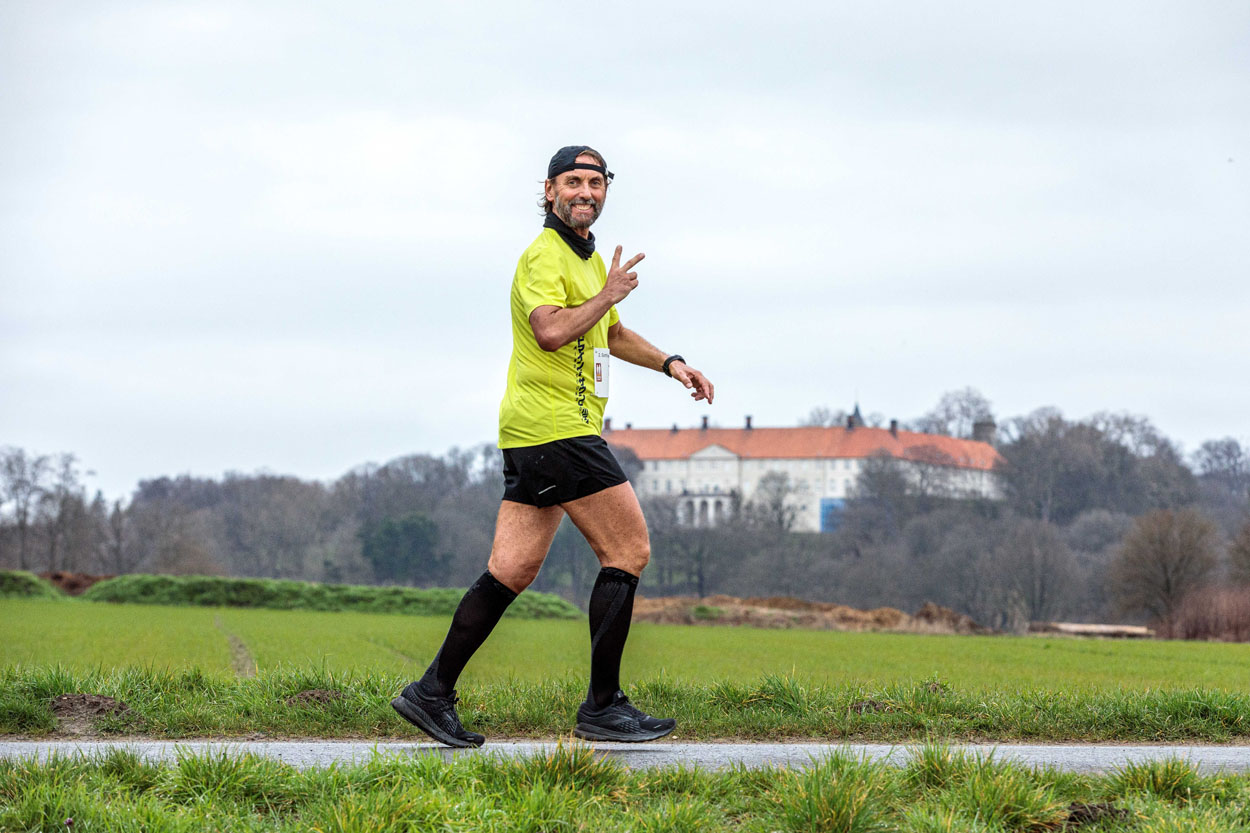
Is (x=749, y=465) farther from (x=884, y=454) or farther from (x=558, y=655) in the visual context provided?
(x=558, y=655)

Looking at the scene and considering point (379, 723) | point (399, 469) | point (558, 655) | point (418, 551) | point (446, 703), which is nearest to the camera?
point (446, 703)

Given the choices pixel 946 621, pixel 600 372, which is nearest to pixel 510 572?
pixel 600 372

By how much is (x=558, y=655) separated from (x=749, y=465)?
137200 millimetres

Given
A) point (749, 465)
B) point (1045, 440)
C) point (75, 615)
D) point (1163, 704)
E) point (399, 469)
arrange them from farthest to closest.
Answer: point (749, 465)
point (399, 469)
point (1045, 440)
point (75, 615)
point (1163, 704)

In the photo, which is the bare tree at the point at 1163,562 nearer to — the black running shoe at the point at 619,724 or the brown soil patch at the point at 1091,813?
the black running shoe at the point at 619,724

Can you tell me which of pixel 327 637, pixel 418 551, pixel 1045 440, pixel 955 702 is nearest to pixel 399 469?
pixel 418 551

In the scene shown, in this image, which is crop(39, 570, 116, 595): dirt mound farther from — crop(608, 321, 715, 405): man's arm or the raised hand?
the raised hand

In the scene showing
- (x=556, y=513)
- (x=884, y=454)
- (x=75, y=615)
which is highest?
(x=884, y=454)

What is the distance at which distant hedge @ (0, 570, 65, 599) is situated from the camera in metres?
48.7

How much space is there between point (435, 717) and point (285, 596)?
4564 cm

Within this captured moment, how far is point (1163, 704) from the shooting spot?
6.07 metres

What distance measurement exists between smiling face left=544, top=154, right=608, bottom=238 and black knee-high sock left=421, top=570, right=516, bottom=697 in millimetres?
1464

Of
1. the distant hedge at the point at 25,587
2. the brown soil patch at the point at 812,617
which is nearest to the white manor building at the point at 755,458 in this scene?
the brown soil patch at the point at 812,617

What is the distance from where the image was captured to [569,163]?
541cm
